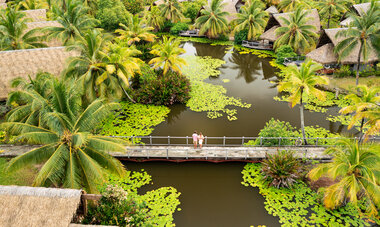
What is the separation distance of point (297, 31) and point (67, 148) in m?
30.3

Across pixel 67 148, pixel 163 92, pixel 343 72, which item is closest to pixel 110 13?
pixel 163 92

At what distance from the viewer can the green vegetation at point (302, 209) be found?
47.3 ft

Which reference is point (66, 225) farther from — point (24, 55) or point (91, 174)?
point (24, 55)

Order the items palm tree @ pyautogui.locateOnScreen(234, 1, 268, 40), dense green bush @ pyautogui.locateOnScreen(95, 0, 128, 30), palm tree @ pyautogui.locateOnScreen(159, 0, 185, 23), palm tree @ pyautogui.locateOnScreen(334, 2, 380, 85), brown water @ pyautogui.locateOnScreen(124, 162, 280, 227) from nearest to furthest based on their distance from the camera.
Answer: brown water @ pyautogui.locateOnScreen(124, 162, 280, 227) < palm tree @ pyautogui.locateOnScreen(334, 2, 380, 85) < palm tree @ pyautogui.locateOnScreen(234, 1, 268, 40) < dense green bush @ pyautogui.locateOnScreen(95, 0, 128, 30) < palm tree @ pyautogui.locateOnScreen(159, 0, 185, 23)

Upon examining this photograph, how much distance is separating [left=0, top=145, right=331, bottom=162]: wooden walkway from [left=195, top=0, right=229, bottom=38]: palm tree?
26.3 m

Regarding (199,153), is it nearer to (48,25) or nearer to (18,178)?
(18,178)

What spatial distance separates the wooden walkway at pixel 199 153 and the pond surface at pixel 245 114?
2719mm

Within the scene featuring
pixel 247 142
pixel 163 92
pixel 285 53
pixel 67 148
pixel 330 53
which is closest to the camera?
pixel 67 148

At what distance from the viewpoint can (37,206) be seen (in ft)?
34.0

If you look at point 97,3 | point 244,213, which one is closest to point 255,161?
point 244,213

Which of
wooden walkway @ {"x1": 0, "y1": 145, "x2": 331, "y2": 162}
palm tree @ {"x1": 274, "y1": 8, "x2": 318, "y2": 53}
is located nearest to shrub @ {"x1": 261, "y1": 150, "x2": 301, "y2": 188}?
wooden walkway @ {"x1": 0, "y1": 145, "x2": 331, "y2": 162}

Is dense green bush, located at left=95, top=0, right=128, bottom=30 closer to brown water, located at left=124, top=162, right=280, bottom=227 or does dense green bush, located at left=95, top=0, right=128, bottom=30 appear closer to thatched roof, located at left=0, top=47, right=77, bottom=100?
thatched roof, located at left=0, top=47, right=77, bottom=100

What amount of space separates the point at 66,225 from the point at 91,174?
8.76 ft

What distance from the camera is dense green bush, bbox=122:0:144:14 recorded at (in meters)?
50.7
